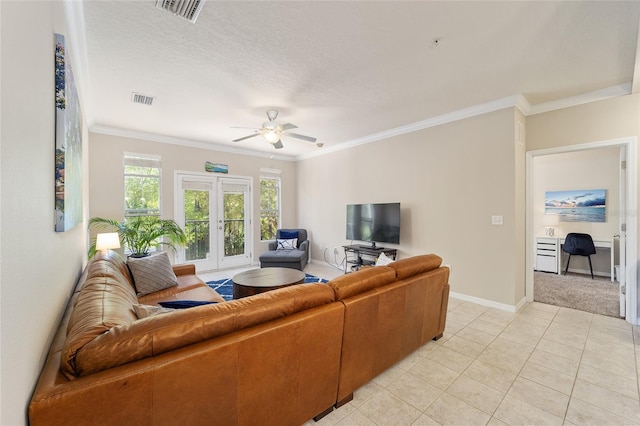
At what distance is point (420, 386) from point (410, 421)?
37 centimetres

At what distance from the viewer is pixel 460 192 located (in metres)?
3.83

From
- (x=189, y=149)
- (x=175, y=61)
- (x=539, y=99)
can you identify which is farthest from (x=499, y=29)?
(x=189, y=149)

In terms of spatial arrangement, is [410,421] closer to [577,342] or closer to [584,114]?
[577,342]

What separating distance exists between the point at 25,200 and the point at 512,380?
10.1ft

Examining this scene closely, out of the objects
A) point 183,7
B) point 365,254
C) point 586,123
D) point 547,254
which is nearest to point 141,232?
point 183,7

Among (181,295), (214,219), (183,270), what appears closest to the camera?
(181,295)

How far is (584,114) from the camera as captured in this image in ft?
10.7

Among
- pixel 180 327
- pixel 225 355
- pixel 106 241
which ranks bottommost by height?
pixel 225 355

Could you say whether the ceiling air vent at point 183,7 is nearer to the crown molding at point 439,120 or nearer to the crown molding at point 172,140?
the crown molding at point 439,120

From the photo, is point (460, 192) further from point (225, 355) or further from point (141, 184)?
point (141, 184)

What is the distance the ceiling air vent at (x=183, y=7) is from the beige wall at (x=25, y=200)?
0.67 meters

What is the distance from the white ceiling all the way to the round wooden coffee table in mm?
2186

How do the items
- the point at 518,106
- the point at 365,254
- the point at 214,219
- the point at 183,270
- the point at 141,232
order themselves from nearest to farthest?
the point at 518,106 → the point at 183,270 → the point at 141,232 → the point at 365,254 → the point at 214,219

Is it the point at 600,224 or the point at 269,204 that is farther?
the point at 269,204
